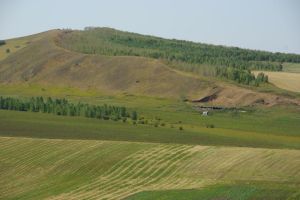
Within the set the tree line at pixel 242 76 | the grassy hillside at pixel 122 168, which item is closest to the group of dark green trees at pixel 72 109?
the grassy hillside at pixel 122 168

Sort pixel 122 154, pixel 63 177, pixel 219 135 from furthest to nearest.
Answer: pixel 219 135
pixel 122 154
pixel 63 177

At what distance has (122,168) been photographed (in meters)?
66.6

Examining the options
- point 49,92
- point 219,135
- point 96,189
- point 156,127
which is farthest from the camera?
point 49,92

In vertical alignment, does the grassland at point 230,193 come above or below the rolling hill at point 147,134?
above

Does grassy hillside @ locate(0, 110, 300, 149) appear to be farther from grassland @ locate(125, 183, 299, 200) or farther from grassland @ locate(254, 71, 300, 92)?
grassland @ locate(254, 71, 300, 92)

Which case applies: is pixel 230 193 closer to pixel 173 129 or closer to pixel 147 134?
pixel 147 134

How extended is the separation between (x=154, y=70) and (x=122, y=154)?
313 feet

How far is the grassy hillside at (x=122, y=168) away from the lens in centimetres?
5900

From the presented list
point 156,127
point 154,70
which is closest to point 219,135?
point 156,127

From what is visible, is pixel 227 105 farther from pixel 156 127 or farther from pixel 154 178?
pixel 154 178

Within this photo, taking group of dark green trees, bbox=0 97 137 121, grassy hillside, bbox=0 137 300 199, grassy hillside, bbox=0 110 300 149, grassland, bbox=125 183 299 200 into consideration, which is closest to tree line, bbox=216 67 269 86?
grassy hillside, bbox=0 110 300 149

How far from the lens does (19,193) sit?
62.3m

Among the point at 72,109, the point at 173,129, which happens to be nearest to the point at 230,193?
the point at 173,129

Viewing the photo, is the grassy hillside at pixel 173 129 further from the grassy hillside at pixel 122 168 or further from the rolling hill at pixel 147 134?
the grassy hillside at pixel 122 168
